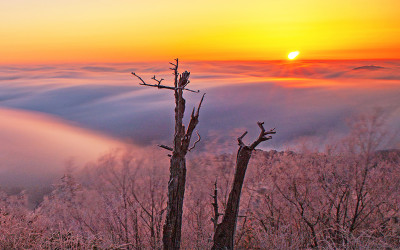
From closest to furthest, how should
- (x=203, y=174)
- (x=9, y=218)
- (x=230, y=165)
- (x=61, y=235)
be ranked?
(x=61, y=235) < (x=9, y=218) < (x=230, y=165) < (x=203, y=174)

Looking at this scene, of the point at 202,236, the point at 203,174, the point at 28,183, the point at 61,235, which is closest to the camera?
the point at 61,235

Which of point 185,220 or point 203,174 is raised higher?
point 203,174

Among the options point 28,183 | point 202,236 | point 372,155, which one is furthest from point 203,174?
point 28,183

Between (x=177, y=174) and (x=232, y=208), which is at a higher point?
(x=177, y=174)

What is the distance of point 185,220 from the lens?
13.6 m

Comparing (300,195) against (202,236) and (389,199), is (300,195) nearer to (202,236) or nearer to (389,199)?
(389,199)

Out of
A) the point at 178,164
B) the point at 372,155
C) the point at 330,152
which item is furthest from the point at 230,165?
the point at 178,164

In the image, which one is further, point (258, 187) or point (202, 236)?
point (258, 187)

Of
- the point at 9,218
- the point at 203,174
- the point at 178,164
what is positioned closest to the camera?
the point at 178,164

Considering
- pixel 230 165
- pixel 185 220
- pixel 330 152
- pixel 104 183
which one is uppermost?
pixel 330 152

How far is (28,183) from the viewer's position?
2734 centimetres

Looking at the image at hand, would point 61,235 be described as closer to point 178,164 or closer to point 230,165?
point 178,164

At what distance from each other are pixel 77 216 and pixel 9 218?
3443 mm

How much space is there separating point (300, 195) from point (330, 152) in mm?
2115
